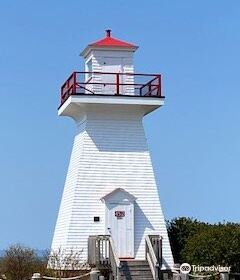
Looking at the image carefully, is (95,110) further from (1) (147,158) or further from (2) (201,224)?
(2) (201,224)

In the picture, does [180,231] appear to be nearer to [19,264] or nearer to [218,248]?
[218,248]

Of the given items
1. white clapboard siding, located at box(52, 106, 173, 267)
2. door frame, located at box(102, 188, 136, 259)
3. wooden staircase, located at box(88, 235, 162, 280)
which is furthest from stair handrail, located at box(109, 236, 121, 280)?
white clapboard siding, located at box(52, 106, 173, 267)

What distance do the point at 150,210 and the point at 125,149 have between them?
7.59 ft

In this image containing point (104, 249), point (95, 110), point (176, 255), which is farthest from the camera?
point (176, 255)

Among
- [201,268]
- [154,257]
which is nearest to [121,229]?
[154,257]

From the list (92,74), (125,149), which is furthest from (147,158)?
(92,74)

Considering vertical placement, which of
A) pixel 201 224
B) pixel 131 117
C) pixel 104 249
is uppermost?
pixel 131 117

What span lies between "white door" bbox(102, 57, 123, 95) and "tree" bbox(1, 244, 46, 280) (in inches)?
244

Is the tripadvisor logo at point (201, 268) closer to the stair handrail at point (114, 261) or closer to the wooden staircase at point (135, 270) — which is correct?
the wooden staircase at point (135, 270)

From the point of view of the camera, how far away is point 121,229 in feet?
100

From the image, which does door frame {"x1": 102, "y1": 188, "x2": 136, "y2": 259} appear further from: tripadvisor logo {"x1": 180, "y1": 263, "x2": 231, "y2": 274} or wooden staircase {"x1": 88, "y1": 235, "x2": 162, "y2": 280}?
tripadvisor logo {"x1": 180, "y1": 263, "x2": 231, "y2": 274}

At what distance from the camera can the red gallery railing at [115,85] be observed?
31.0 metres

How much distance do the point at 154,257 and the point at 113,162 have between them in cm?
411

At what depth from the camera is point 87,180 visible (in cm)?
3086
